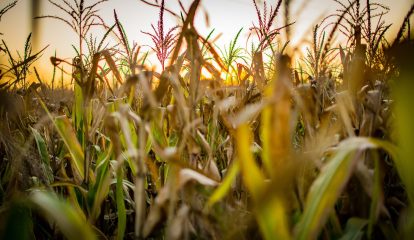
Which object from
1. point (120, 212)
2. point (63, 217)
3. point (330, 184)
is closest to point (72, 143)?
point (120, 212)

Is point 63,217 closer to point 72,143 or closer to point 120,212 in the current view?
point 120,212

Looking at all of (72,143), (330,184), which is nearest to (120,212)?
(72,143)

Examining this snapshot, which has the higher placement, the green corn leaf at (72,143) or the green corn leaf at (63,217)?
the green corn leaf at (72,143)

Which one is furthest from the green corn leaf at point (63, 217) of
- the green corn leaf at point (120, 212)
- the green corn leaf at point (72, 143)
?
the green corn leaf at point (72, 143)

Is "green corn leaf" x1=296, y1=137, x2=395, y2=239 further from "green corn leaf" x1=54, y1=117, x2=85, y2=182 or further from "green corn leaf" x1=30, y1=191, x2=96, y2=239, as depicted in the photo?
"green corn leaf" x1=54, y1=117, x2=85, y2=182

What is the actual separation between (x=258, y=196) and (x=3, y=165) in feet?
4.18

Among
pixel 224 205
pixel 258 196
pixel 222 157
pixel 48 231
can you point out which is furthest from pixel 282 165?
pixel 48 231

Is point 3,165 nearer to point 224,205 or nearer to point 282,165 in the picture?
point 224,205

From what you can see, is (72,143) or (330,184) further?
(72,143)

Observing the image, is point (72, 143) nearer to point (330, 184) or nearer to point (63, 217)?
point (63, 217)

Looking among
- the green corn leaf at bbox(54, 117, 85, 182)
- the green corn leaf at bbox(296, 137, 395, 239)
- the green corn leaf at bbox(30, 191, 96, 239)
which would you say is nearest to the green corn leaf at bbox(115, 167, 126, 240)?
the green corn leaf at bbox(54, 117, 85, 182)

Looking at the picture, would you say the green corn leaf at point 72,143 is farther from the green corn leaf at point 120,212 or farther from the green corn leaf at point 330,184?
the green corn leaf at point 330,184

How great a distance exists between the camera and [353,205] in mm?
731

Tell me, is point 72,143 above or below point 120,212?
above
